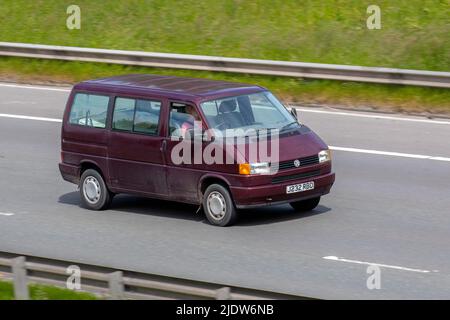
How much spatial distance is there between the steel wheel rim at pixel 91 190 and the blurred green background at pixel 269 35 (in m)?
7.98

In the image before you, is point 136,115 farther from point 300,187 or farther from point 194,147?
point 300,187

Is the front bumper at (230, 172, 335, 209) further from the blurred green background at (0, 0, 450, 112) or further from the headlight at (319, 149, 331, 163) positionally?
the blurred green background at (0, 0, 450, 112)

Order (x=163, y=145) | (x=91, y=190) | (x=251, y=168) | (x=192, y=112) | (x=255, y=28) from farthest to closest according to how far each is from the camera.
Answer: (x=255, y=28)
(x=91, y=190)
(x=163, y=145)
(x=192, y=112)
(x=251, y=168)

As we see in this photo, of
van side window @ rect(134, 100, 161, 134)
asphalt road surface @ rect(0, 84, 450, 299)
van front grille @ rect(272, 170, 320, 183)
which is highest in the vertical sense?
van side window @ rect(134, 100, 161, 134)

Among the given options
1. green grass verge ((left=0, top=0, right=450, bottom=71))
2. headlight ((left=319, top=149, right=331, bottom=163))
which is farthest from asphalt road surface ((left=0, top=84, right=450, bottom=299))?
green grass verge ((left=0, top=0, right=450, bottom=71))

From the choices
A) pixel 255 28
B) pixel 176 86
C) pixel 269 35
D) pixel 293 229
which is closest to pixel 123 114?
pixel 176 86

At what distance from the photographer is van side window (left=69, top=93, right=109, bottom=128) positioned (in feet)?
50.2

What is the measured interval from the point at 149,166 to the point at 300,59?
10.4 meters

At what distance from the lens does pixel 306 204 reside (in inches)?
583

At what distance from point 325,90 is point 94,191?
8194mm

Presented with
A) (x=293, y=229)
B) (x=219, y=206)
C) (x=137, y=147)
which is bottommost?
(x=293, y=229)

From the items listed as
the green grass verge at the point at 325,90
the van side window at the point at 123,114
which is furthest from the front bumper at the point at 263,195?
the green grass verge at the point at 325,90

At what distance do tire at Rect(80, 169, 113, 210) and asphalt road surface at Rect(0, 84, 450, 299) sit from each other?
0.15m

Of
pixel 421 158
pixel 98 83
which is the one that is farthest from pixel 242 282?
pixel 421 158
